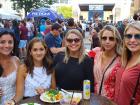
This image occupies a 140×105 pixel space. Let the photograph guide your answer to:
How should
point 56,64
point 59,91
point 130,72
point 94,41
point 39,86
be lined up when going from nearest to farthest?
point 130,72 < point 59,91 < point 39,86 < point 56,64 < point 94,41

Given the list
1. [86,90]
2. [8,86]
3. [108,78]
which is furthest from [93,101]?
[8,86]

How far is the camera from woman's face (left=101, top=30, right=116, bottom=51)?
4.73 meters

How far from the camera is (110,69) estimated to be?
4.62 metres

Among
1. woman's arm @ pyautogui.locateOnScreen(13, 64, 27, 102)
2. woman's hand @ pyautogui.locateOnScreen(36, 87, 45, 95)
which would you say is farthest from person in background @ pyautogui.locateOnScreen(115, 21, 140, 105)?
woman's arm @ pyautogui.locateOnScreen(13, 64, 27, 102)

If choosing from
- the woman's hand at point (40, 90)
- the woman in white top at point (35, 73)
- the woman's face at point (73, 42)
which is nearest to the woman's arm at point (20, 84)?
the woman in white top at point (35, 73)

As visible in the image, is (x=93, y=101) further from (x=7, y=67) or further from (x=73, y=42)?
(x=7, y=67)

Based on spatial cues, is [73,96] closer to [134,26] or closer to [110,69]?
[110,69]

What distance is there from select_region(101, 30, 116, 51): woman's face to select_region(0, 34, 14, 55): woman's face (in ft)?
4.35

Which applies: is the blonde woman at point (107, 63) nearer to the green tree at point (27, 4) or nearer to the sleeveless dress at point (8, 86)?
the sleeveless dress at point (8, 86)

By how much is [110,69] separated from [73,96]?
743 mm

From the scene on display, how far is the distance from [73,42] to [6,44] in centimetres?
96

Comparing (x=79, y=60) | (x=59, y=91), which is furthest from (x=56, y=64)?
(x=59, y=91)

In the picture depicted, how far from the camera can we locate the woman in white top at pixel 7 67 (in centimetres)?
459

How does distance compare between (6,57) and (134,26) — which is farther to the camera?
(6,57)
